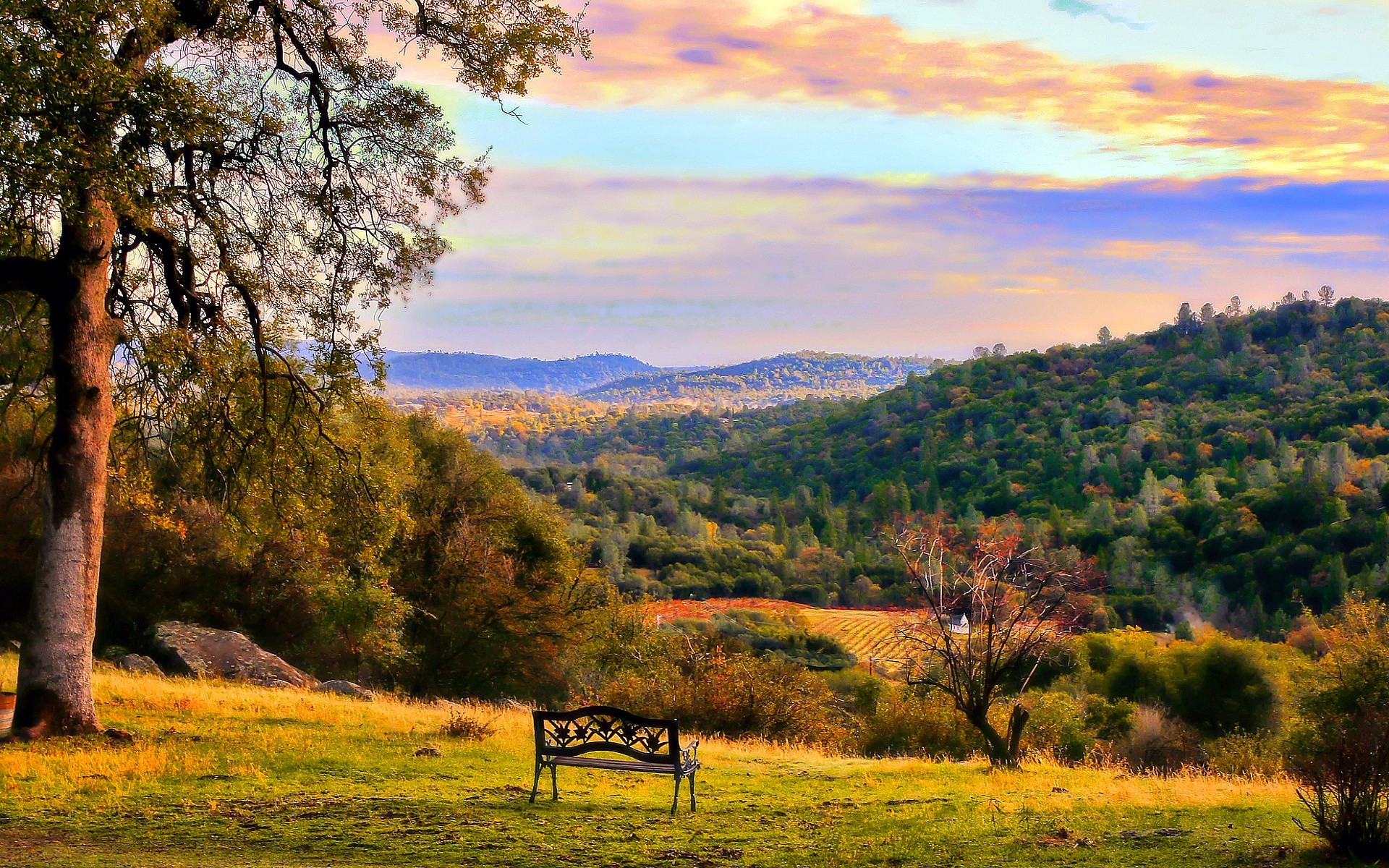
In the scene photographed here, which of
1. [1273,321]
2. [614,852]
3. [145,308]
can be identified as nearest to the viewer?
[614,852]

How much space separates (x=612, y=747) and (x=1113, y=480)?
368ft

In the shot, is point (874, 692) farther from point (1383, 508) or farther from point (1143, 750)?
point (1383, 508)

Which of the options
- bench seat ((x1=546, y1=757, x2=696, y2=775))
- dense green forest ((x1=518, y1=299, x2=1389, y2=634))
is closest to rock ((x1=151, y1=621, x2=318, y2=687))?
bench seat ((x1=546, y1=757, x2=696, y2=775))

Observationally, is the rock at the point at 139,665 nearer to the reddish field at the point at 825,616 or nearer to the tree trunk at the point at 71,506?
the tree trunk at the point at 71,506

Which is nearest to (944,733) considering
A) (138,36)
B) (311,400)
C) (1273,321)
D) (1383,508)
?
(311,400)

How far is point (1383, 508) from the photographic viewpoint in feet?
260

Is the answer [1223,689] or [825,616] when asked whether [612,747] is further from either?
[825,616]

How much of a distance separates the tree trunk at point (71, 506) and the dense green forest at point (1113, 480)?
168ft

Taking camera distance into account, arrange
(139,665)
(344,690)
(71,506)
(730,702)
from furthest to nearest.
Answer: (730,702) → (344,690) → (139,665) → (71,506)

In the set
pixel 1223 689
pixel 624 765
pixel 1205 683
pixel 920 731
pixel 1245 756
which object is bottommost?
pixel 1223 689

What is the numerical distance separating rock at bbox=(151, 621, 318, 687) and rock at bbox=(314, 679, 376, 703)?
0.36 m

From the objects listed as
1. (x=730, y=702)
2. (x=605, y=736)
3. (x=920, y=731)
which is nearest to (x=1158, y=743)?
(x=920, y=731)

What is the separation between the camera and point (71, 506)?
10828 mm

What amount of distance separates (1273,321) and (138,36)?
16162 cm
